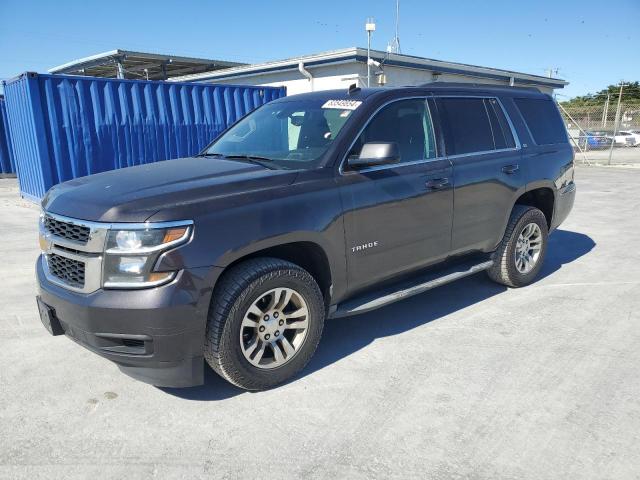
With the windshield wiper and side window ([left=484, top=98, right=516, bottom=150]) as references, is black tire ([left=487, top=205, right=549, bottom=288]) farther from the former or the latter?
the windshield wiper

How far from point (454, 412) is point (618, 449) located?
0.83m

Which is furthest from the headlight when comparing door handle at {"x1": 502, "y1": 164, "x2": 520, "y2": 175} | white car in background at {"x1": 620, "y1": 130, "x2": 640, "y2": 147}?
white car in background at {"x1": 620, "y1": 130, "x2": 640, "y2": 147}

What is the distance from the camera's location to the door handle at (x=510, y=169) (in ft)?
15.1

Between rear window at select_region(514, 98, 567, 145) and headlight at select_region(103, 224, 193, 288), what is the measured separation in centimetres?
390

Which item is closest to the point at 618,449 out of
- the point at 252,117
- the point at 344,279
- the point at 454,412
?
the point at 454,412

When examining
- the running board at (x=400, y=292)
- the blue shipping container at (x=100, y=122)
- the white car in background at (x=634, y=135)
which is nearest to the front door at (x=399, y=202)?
the running board at (x=400, y=292)

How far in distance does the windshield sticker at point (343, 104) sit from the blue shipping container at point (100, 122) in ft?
25.5

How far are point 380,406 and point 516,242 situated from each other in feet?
8.69

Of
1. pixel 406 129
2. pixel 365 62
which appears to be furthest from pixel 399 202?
pixel 365 62

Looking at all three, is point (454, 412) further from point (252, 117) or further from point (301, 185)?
point (252, 117)

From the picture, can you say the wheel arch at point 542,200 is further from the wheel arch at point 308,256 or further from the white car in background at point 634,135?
the white car in background at point 634,135

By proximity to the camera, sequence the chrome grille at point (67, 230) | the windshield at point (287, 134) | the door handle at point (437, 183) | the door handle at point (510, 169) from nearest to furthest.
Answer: the chrome grille at point (67, 230) → the windshield at point (287, 134) → the door handle at point (437, 183) → the door handle at point (510, 169)

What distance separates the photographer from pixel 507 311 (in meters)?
4.52

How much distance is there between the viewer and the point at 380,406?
3010 millimetres
